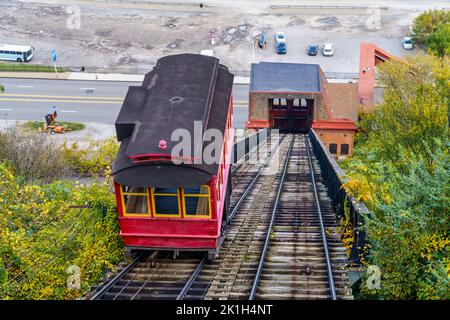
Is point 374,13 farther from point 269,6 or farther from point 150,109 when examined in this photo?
point 150,109

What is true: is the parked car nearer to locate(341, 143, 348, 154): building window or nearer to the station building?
the station building

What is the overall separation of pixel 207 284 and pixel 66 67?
133ft

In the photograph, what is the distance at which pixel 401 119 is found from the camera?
89.5 ft

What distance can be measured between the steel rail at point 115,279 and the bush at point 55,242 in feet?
1.47

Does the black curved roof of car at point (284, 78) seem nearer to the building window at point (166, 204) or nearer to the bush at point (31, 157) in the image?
the bush at point (31, 157)

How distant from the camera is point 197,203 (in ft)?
49.3

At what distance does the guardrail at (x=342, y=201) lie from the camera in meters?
14.7

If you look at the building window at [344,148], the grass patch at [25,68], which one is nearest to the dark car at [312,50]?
the building window at [344,148]

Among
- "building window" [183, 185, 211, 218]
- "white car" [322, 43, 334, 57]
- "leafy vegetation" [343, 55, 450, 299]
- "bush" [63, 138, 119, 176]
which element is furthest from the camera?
"white car" [322, 43, 334, 57]

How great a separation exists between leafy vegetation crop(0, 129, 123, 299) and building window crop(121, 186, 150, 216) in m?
1.33

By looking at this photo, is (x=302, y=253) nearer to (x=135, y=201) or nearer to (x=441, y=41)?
(x=135, y=201)

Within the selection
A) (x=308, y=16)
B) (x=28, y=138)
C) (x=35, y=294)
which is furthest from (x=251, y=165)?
(x=308, y=16)

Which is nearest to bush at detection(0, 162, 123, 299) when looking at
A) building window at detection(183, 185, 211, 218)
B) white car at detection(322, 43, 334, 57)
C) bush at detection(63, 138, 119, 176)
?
building window at detection(183, 185, 211, 218)

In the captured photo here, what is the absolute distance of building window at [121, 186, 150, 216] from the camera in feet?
47.5
